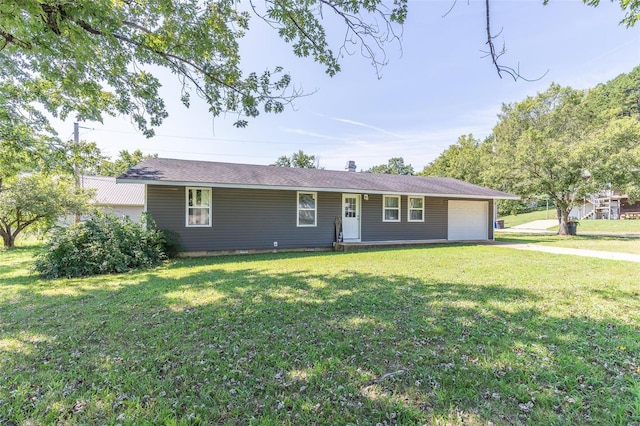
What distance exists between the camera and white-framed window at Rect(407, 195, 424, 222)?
13.6 m

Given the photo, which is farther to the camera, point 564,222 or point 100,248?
point 564,222

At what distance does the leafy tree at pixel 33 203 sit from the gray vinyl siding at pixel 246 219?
648cm

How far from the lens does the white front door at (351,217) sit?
12492 mm

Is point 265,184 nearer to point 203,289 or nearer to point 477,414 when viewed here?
point 203,289

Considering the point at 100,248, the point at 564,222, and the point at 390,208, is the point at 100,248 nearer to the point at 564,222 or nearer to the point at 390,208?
the point at 390,208

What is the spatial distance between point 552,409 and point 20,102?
40.8 ft

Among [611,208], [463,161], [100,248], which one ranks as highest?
[463,161]

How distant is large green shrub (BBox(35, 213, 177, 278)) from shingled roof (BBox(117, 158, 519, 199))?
1.47m

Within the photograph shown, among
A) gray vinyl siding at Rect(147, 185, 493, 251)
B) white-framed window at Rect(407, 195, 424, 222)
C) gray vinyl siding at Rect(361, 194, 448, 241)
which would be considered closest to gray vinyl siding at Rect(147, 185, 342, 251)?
gray vinyl siding at Rect(147, 185, 493, 251)

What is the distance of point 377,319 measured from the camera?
3.95 metres

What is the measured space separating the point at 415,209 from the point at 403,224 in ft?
3.23

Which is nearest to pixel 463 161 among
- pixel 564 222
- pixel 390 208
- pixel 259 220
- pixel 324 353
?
pixel 564 222

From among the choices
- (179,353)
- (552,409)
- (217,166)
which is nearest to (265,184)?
(217,166)

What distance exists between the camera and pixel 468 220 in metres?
14.8
